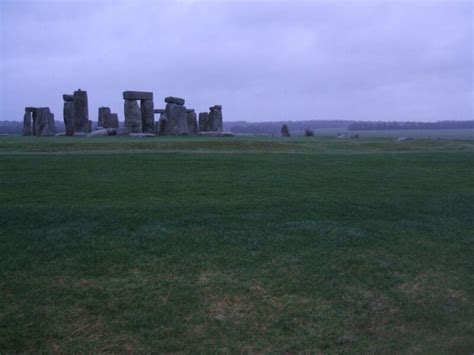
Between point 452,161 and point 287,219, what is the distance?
38.7ft

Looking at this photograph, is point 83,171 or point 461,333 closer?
point 461,333

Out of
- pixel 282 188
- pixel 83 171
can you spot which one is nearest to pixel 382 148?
pixel 282 188

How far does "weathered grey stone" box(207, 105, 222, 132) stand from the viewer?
123ft

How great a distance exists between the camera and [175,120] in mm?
33219

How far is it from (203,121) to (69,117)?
948 centimetres

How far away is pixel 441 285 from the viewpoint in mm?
6719

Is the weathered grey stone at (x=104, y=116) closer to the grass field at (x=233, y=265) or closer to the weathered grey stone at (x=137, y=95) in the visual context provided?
the weathered grey stone at (x=137, y=95)

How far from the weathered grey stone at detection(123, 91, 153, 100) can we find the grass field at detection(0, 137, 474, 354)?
65.4 ft

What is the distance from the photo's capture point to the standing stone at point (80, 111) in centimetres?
3366

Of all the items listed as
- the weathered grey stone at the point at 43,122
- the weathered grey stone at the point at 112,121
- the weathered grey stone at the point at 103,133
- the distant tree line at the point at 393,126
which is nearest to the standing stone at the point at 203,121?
the weathered grey stone at the point at 112,121

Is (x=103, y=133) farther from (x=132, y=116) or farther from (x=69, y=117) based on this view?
(x=69, y=117)

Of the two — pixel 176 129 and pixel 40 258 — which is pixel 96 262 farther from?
pixel 176 129

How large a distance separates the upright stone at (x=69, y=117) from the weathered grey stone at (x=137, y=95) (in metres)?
3.93

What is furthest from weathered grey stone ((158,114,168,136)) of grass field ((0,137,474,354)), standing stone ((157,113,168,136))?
grass field ((0,137,474,354))
